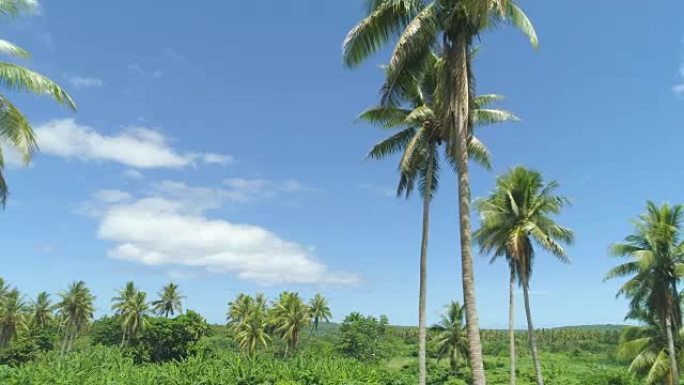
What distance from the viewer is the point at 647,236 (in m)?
24.6

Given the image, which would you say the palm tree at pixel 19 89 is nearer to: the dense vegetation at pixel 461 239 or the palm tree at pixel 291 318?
the dense vegetation at pixel 461 239

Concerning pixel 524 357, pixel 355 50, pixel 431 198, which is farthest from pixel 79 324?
pixel 355 50

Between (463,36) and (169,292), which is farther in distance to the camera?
(169,292)

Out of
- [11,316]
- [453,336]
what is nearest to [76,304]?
[11,316]

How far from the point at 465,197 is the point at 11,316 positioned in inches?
3004

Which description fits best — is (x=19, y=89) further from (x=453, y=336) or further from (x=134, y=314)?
(x=134, y=314)

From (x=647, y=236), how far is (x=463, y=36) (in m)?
18.1

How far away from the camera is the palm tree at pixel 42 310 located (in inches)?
3081

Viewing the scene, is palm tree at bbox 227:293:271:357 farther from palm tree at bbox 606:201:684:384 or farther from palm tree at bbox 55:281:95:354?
palm tree at bbox 606:201:684:384

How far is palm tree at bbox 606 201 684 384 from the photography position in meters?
23.9

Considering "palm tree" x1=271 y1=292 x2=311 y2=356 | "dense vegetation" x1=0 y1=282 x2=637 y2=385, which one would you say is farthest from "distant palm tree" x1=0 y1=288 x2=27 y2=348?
"palm tree" x1=271 y1=292 x2=311 y2=356

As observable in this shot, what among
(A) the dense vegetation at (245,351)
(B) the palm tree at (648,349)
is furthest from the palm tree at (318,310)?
(B) the palm tree at (648,349)

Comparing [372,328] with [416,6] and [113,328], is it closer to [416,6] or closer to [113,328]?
[113,328]

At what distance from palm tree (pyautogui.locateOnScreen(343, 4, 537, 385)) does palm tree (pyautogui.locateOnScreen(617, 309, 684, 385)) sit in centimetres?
1931
